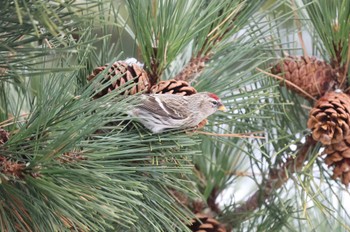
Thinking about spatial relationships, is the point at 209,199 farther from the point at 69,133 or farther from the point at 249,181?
the point at 69,133

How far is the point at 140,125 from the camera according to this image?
3.35 feet

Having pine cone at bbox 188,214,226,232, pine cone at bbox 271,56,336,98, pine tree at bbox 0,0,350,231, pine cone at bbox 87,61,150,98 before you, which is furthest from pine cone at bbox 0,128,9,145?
pine cone at bbox 271,56,336,98

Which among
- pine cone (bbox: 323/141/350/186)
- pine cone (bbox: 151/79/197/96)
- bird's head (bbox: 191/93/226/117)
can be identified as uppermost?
pine cone (bbox: 151/79/197/96)

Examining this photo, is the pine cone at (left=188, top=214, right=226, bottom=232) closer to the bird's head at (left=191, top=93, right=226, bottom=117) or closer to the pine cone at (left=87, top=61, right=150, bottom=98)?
the bird's head at (left=191, top=93, right=226, bottom=117)

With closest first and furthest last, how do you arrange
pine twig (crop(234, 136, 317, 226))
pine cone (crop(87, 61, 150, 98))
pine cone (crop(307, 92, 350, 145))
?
pine cone (crop(87, 61, 150, 98)), pine cone (crop(307, 92, 350, 145)), pine twig (crop(234, 136, 317, 226))

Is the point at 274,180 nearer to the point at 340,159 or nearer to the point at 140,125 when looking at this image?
the point at 340,159

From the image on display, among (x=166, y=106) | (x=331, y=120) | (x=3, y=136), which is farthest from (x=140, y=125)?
(x=331, y=120)

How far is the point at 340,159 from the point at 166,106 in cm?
34

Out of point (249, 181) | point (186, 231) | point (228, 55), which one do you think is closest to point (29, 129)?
point (186, 231)

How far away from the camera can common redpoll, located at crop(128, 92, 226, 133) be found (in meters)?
1.01

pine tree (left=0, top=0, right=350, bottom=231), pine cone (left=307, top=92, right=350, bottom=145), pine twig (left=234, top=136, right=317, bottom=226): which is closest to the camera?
pine tree (left=0, top=0, right=350, bottom=231)

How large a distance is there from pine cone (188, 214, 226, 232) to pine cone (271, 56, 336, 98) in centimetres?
30

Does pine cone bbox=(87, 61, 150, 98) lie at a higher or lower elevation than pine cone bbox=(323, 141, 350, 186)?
higher

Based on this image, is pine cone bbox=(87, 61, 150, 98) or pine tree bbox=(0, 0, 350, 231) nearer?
pine tree bbox=(0, 0, 350, 231)
